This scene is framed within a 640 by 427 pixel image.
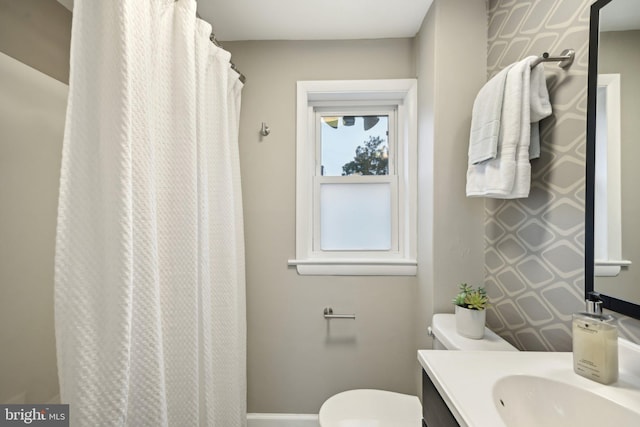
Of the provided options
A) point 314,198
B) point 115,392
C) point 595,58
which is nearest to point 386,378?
point 314,198

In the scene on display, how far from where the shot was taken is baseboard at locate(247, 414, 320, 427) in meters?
1.59

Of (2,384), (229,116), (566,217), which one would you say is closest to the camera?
(566,217)

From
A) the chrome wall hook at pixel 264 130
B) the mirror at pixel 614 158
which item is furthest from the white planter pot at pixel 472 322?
the chrome wall hook at pixel 264 130

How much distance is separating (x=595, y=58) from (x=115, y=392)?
5.15 feet

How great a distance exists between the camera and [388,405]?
4.37 ft

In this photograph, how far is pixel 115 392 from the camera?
0.66m

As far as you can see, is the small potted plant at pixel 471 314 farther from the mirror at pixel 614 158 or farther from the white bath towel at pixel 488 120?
the white bath towel at pixel 488 120

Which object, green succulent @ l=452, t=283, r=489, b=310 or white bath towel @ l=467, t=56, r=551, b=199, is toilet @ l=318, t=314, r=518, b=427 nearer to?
green succulent @ l=452, t=283, r=489, b=310

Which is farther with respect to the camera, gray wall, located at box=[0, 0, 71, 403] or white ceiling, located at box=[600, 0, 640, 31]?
gray wall, located at box=[0, 0, 71, 403]

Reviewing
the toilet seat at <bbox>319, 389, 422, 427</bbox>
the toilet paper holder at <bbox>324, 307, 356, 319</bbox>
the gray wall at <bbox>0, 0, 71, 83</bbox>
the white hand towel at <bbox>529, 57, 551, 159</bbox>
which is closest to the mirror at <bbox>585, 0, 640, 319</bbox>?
the white hand towel at <bbox>529, 57, 551, 159</bbox>

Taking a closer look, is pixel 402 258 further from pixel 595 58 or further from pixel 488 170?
pixel 595 58

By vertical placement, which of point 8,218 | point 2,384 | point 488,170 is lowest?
point 2,384

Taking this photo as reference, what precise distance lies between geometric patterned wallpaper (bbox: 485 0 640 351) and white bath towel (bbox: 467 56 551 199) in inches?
2.3

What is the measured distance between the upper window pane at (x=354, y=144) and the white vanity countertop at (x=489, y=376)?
3.93 feet
